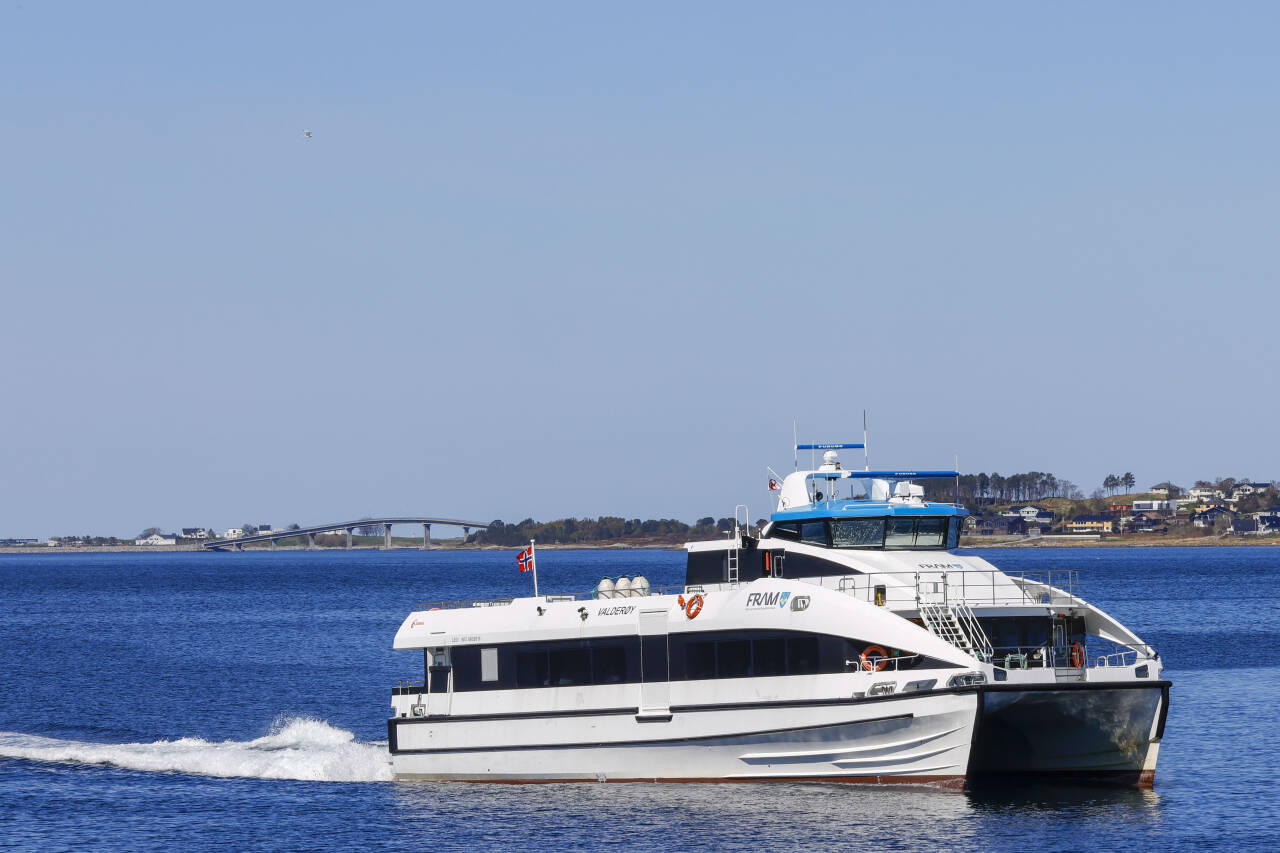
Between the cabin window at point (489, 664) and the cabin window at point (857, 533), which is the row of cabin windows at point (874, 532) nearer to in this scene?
the cabin window at point (857, 533)

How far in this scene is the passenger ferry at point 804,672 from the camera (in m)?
25.1

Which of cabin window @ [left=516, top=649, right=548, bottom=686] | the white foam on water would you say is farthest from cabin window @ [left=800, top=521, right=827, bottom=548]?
the white foam on water

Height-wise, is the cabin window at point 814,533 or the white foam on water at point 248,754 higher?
the cabin window at point 814,533

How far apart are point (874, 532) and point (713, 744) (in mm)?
5157

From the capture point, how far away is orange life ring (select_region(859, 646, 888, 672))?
996 inches

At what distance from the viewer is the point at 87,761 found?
32.2m

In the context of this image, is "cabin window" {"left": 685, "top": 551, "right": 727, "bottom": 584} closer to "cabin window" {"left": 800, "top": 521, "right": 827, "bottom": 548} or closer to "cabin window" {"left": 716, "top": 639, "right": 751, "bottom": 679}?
"cabin window" {"left": 800, "top": 521, "right": 827, "bottom": 548}

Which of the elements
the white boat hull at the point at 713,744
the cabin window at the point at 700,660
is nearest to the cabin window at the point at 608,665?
the white boat hull at the point at 713,744

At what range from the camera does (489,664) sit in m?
29.5

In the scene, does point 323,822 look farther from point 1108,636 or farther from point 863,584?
point 1108,636

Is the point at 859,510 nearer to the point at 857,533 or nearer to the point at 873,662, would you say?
the point at 857,533

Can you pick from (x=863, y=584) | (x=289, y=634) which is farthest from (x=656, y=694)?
(x=289, y=634)

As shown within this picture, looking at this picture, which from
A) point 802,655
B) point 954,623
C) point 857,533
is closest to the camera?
point 954,623

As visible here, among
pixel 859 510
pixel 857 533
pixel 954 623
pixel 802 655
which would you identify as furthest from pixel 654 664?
pixel 954 623
